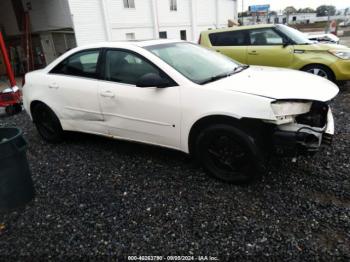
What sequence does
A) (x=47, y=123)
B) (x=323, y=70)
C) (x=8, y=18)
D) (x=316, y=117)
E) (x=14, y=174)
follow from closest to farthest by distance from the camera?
(x=14, y=174), (x=316, y=117), (x=47, y=123), (x=323, y=70), (x=8, y=18)

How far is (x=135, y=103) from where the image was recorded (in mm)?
3309

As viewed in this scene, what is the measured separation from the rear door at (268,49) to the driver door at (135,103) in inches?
173

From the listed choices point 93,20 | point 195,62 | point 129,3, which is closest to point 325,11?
point 129,3

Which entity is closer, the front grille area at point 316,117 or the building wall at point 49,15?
the front grille area at point 316,117

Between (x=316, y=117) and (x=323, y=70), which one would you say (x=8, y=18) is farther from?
(x=316, y=117)

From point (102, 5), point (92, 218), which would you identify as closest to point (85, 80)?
point (92, 218)

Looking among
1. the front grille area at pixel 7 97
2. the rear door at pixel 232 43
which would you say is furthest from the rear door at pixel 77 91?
the rear door at pixel 232 43

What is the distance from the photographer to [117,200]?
9.68 ft

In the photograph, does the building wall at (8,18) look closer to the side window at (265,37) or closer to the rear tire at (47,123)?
the rear tire at (47,123)

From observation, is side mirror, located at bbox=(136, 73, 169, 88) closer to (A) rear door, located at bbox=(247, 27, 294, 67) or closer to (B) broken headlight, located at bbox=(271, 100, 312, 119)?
(B) broken headlight, located at bbox=(271, 100, 312, 119)

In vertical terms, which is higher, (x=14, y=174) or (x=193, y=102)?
(x=193, y=102)

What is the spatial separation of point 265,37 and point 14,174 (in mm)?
6209

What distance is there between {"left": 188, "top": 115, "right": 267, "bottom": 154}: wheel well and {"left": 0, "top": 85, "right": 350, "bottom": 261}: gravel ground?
603 millimetres

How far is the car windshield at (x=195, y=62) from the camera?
10.6 ft
